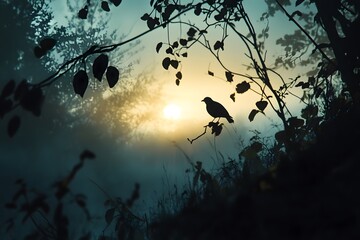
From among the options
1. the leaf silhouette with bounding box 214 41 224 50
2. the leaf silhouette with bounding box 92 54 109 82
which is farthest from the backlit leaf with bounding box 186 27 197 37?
the leaf silhouette with bounding box 92 54 109 82

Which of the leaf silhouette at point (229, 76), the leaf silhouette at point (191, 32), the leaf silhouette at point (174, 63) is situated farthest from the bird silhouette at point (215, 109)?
the leaf silhouette at point (191, 32)

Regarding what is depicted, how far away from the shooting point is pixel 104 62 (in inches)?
87.7

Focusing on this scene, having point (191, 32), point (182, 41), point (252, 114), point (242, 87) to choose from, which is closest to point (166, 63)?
point (182, 41)

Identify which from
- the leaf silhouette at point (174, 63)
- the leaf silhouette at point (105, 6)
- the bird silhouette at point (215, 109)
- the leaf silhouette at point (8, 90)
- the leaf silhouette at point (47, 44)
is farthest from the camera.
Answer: the leaf silhouette at point (174, 63)

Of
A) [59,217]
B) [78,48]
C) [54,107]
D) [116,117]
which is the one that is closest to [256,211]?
[59,217]

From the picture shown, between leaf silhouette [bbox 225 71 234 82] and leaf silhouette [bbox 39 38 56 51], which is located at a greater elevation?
leaf silhouette [bbox 225 71 234 82]

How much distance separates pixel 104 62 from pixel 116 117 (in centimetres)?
3825

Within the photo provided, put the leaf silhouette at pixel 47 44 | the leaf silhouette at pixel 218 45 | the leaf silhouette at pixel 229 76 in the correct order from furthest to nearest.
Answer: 1. the leaf silhouette at pixel 218 45
2. the leaf silhouette at pixel 229 76
3. the leaf silhouette at pixel 47 44

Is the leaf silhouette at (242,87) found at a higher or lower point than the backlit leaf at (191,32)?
lower

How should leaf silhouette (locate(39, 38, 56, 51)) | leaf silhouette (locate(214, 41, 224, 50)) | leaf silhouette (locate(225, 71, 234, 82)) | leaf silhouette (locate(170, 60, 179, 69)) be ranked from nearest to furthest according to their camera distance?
leaf silhouette (locate(39, 38, 56, 51)), leaf silhouette (locate(170, 60, 179, 69)), leaf silhouette (locate(225, 71, 234, 82)), leaf silhouette (locate(214, 41, 224, 50))

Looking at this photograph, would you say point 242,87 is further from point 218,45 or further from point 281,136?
point 218,45

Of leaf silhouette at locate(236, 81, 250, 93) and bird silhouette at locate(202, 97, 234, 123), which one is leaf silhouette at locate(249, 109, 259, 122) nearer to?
leaf silhouette at locate(236, 81, 250, 93)

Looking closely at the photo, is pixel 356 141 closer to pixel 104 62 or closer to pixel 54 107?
pixel 104 62

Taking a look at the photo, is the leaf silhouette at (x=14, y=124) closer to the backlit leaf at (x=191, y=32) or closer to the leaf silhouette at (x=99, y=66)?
the leaf silhouette at (x=99, y=66)
